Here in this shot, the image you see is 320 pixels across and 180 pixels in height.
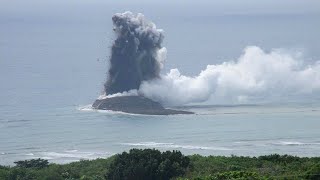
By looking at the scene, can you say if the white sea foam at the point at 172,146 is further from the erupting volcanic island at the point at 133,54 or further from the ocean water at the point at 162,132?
the erupting volcanic island at the point at 133,54

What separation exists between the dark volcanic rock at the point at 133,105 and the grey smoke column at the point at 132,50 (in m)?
4.81

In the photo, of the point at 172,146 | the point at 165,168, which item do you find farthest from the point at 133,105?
the point at 165,168

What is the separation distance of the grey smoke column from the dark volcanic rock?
4.81m

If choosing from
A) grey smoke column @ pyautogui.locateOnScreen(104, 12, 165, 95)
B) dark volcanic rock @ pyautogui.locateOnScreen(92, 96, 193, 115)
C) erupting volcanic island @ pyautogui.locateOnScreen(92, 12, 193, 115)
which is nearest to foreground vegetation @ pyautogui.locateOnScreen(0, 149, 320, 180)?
dark volcanic rock @ pyautogui.locateOnScreen(92, 96, 193, 115)

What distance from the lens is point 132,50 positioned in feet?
368

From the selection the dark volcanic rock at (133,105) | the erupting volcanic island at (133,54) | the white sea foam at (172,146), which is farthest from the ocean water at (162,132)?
the erupting volcanic island at (133,54)

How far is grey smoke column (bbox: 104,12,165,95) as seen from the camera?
4395 inches

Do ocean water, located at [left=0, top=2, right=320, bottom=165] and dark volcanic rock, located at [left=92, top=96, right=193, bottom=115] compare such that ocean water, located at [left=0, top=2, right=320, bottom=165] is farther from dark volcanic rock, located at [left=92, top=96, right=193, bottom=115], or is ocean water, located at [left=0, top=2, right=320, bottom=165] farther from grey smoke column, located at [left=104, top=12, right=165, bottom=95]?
grey smoke column, located at [left=104, top=12, right=165, bottom=95]

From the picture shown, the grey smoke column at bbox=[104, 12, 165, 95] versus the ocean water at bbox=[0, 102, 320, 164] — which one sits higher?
the grey smoke column at bbox=[104, 12, 165, 95]

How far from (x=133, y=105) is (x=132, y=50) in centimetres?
944

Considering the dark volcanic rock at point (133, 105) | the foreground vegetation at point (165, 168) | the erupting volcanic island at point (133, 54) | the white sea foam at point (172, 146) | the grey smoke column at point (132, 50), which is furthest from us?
the grey smoke column at point (132, 50)

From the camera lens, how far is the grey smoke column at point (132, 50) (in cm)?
11162

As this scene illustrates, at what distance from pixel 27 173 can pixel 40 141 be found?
106 feet

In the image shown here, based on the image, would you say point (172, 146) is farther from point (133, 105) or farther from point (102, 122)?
point (133, 105)
